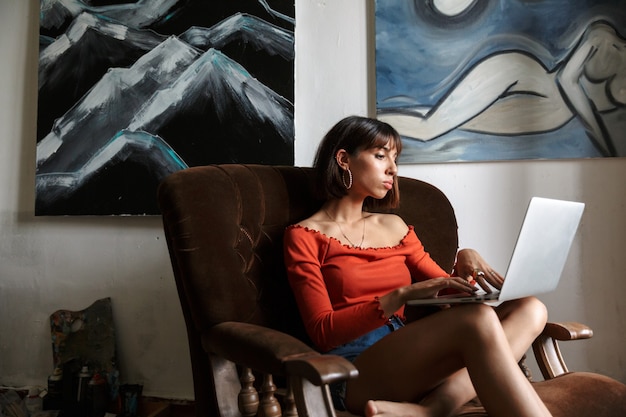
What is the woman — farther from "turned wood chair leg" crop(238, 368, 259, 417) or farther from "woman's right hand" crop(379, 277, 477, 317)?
"turned wood chair leg" crop(238, 368, 259, 417)

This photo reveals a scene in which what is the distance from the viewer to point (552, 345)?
5.08 ft

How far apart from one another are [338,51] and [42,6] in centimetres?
134

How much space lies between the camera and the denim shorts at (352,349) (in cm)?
133

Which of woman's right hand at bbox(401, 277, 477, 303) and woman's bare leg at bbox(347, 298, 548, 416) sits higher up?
woman's right hand at bbox(401, 277, 477, 303)

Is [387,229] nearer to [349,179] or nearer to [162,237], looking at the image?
[349,179]

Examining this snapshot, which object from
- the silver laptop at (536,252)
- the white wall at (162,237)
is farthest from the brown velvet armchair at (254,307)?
the white wall at (162,237)

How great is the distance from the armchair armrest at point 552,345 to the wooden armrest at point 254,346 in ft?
2.57

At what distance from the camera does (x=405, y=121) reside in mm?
2123

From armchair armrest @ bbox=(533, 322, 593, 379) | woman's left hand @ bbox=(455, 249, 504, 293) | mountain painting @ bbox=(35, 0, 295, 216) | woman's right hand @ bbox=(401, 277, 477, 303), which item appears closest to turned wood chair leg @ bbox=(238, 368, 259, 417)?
woman's right hand @ bbox=(401, 277, 477, 303)

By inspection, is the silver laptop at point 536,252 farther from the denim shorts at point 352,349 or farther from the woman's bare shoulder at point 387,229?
the woman's bare shoulder at point 387,229

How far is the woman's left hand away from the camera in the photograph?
1518mm

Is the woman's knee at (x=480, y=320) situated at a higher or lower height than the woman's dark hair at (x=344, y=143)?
lower

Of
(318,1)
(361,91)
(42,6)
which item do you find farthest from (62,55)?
(361,91)

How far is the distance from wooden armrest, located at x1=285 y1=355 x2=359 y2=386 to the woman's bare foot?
0.86ft
